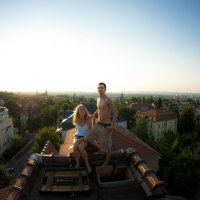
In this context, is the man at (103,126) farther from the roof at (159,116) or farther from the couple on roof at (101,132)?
the roof at (159,116)

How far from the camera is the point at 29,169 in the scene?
221 inches

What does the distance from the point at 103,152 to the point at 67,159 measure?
1.13 m

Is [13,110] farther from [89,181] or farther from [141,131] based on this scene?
[89,181]

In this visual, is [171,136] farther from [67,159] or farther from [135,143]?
[67,159]

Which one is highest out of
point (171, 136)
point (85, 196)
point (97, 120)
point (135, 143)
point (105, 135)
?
point (97, 120)

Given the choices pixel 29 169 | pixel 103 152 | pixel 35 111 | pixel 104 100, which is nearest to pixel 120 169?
pixel 103 152

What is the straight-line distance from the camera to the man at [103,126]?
5.96m

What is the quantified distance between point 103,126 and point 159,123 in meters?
42.5

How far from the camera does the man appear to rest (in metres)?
5.96

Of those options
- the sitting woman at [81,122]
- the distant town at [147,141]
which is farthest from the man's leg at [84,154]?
the distant town at [147,141]

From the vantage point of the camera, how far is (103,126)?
6094mm

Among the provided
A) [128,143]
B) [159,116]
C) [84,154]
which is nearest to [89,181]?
[84,154]

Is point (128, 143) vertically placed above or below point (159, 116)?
above

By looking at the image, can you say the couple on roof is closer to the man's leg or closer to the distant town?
the man's leg
